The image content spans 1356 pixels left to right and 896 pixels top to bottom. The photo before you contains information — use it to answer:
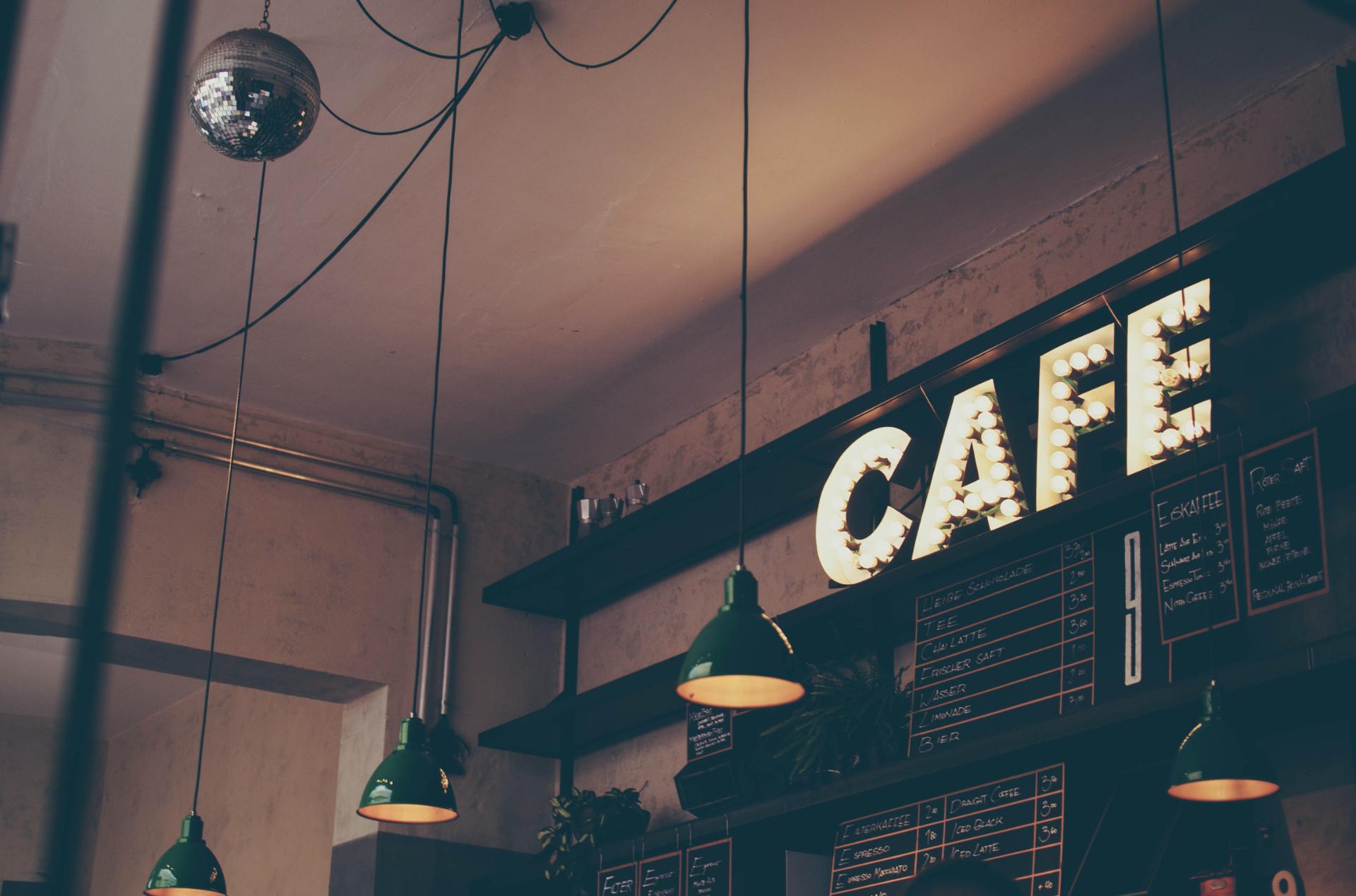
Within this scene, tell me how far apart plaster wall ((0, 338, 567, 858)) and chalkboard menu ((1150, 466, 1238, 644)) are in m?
3.53

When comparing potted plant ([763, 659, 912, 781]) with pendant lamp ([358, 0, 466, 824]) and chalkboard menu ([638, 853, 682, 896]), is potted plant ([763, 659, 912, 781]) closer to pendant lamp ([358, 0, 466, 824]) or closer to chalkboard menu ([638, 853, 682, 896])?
chalkboard menu ([638, 853, 682, 896])

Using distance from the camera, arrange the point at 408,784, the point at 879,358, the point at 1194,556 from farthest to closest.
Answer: the point at 879,358 → the point at 408,784 → the point at 1194,556

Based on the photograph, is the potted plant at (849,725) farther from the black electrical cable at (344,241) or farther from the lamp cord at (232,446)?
the black electrical cable at (344,241)

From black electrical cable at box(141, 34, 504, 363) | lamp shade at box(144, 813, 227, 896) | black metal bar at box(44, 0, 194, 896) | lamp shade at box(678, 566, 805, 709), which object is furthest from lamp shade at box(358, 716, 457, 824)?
black metal bar at box(44, 0, 194, 896)

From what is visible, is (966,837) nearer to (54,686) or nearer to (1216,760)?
(1216,760)

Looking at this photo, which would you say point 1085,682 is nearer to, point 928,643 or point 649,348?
point 928,643

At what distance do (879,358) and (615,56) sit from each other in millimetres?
1750

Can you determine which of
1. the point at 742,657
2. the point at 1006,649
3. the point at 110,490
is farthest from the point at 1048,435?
the point at 110,490

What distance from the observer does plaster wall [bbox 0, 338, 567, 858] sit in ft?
19.0

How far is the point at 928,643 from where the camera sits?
4441 millimetres

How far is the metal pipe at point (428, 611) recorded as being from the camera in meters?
6.33

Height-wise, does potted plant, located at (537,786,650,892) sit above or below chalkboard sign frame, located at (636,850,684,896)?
above

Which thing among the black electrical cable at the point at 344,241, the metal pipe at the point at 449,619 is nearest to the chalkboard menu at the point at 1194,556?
the black electrical cable at the point at 344,241

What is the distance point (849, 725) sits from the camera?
4.52m
